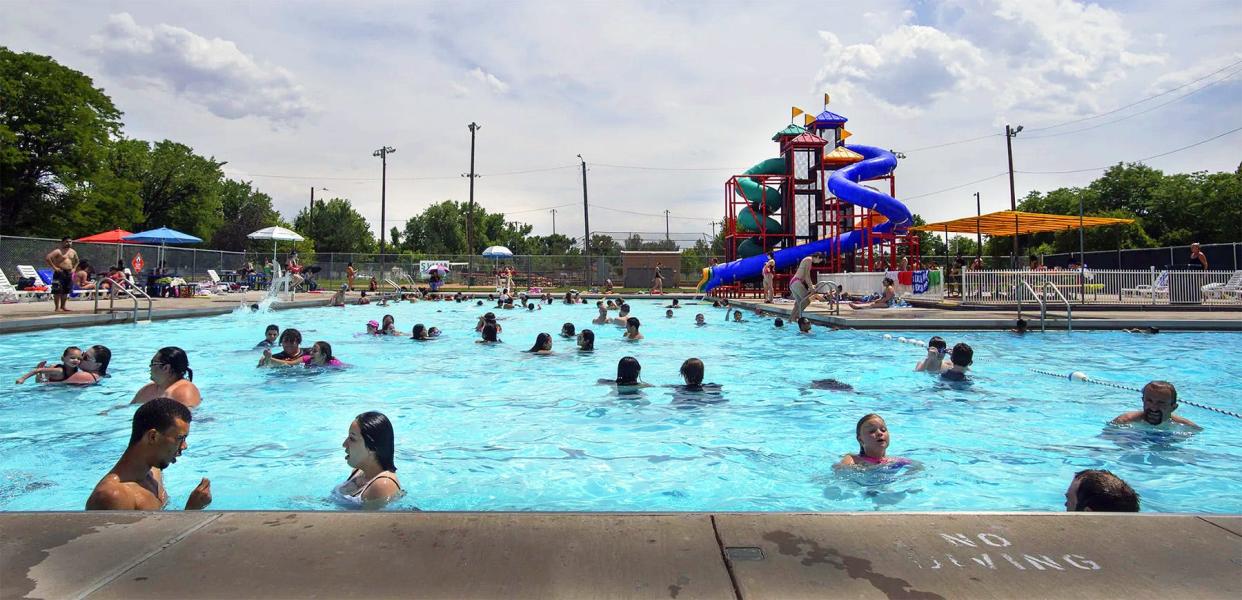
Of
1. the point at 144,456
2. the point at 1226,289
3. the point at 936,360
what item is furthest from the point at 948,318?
the point at 144,456

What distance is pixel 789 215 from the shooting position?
100.0 ft

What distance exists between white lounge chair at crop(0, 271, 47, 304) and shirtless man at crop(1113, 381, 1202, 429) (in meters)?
25.4

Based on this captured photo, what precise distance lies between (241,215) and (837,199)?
58.0 meters

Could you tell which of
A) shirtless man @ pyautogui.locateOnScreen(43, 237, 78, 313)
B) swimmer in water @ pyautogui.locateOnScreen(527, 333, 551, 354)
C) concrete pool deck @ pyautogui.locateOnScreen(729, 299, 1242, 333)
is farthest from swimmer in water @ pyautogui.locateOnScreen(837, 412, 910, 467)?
shirtless man @ pyautogui.locateOnScreen(43, 237, 78, 313)

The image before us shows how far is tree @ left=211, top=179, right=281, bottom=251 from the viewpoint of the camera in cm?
6012

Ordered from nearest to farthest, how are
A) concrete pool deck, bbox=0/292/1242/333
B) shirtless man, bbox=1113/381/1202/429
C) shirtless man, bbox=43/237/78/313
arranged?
shirtless man, bbox=1113/381/1202/429, concrete pool deck, bbox=0/292/1242/333, shirtless man, bbox=43/237/78/313

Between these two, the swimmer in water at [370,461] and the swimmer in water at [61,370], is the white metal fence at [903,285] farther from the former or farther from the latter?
the swimmer in water at [370,461]

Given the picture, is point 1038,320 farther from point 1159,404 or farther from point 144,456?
point 144,456

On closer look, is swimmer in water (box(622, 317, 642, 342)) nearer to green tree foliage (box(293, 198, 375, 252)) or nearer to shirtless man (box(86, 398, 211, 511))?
shirtless man (box(86, 398, 211, 511))

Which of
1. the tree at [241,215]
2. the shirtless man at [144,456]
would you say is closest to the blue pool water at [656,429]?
the shirtless man at [144,456]

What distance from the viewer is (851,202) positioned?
83.5 ft

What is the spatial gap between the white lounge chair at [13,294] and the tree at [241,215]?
40458 mm

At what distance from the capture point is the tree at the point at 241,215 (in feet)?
197

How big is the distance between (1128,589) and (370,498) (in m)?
3.93
